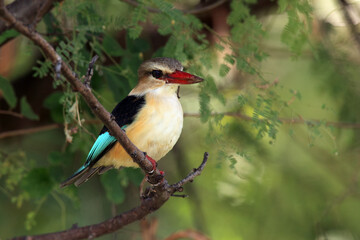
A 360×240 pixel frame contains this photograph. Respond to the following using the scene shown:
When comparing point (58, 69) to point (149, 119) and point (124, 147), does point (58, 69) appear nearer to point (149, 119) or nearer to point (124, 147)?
point (124, 147)

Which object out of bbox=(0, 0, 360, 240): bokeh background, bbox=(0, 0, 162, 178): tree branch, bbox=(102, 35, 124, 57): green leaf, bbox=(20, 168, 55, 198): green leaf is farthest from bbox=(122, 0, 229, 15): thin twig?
bbox=(0, 0, 162, 178): tree branch

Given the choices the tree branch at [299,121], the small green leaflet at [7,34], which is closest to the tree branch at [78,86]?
the tree branch at [299,121]

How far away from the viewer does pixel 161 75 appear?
2746mm

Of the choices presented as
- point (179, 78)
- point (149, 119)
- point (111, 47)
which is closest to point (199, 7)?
point (111, 47)

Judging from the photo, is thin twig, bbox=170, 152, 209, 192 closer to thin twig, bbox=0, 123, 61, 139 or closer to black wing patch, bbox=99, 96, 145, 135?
black wing patch, bbox=99, 96, 145, 135

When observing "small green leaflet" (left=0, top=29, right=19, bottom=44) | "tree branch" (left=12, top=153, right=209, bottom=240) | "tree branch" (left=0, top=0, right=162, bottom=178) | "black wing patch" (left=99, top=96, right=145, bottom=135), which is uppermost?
"tree branch" (left=0, top=0, right=162, bottom=178)

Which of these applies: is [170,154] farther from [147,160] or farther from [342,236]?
[147,160]

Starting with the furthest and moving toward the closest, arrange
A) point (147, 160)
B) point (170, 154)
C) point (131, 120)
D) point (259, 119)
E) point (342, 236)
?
point (170, 154), point (342, 236), point (259, 119), point (131, 120), point (147, 160)

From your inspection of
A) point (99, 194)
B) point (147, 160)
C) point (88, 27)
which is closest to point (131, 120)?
point (147, 160)

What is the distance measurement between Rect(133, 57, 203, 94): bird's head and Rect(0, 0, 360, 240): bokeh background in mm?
216

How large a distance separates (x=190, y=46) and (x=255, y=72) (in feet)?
1.22

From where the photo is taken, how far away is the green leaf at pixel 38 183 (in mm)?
3418

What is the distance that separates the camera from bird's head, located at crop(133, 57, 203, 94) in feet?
8.63

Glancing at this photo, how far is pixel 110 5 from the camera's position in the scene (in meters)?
3.40
